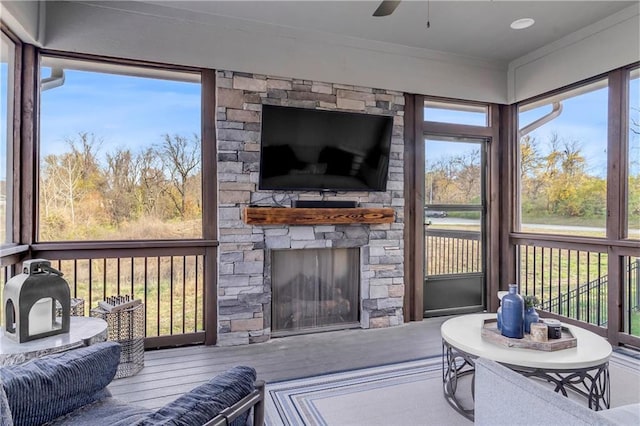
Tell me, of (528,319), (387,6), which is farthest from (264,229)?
(528,319)

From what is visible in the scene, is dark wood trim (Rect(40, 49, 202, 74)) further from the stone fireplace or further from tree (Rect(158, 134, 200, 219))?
tree (Rect(158, 134, 200, 219))

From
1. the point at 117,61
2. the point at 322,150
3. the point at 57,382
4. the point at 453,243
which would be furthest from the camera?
the point at 453,243

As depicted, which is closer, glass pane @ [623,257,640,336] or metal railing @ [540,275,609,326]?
glass pane @ [623,257,640,336]

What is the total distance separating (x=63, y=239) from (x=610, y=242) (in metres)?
4.84

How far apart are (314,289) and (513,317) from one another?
81.3 inches

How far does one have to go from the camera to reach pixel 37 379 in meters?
1.36

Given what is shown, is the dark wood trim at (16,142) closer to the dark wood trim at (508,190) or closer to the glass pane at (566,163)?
the dark wood trim at (508,190)

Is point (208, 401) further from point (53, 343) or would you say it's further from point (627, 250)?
point (627, 250)

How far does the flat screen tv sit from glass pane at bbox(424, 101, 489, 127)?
70cm

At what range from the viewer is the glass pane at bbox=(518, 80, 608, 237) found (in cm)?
373

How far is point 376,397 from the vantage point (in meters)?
2.46

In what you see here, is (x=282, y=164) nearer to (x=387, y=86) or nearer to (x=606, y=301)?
(x=387, y=86)

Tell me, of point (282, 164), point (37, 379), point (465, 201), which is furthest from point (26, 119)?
point (465, 201)

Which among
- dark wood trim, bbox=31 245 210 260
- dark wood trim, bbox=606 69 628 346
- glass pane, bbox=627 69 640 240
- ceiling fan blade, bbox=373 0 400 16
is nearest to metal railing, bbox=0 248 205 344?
dark wood trim, bbox=31 245 210 260
